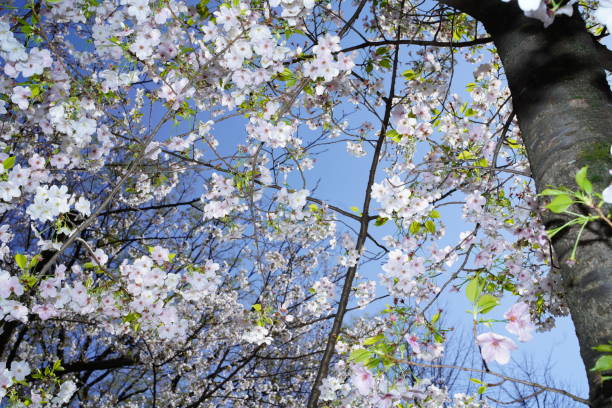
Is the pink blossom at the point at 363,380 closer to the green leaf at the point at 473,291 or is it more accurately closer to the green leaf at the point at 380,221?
the green leaf at the point at 473,291

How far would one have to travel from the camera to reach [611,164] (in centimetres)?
110

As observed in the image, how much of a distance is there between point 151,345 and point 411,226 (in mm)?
5077

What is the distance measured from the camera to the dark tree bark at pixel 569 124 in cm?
100

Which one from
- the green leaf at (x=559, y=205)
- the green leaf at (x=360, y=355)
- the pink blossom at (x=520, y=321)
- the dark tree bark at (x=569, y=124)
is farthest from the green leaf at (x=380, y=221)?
the green leaf at (x=559, y=205)

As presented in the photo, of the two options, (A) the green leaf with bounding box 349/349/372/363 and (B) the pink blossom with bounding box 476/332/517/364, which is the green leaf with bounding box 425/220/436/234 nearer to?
(A) the green leaf with bounding box 349/349/372/363

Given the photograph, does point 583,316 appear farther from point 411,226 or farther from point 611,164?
point 411,226

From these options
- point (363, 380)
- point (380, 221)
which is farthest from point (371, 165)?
point (363, 380)

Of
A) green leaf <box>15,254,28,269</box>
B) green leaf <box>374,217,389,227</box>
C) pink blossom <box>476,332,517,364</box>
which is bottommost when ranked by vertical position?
pink blossom <box>476,332,517,364</box>

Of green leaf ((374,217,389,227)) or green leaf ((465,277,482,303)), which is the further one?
green leaf ((374,217,389,227))

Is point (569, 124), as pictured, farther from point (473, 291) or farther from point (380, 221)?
point (380, 221)

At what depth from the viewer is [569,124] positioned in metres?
1.22

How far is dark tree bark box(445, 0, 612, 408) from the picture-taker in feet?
3.28

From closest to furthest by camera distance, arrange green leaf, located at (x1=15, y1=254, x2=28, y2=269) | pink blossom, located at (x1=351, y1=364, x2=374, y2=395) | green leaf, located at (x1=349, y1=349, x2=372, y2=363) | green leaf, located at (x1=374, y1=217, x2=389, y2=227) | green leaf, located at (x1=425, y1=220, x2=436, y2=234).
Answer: green leaf, located at (x1=349, y1=349, x2=372, y2=363) → pink blossom, located at (x1=351, y1=364, x2=374, y2=395) → green leaf, located at (x1=15, y1=254, x2=28, y2=269) → green leaf, located at (x1=425, y1=220, x2=436, y2=234) → green leaf, located at (x1=374, y1=217, x2=389, y2=227)

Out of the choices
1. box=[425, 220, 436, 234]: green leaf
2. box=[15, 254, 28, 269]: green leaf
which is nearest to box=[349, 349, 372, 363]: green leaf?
box=[425, 220, 436, 234]: green leaf
